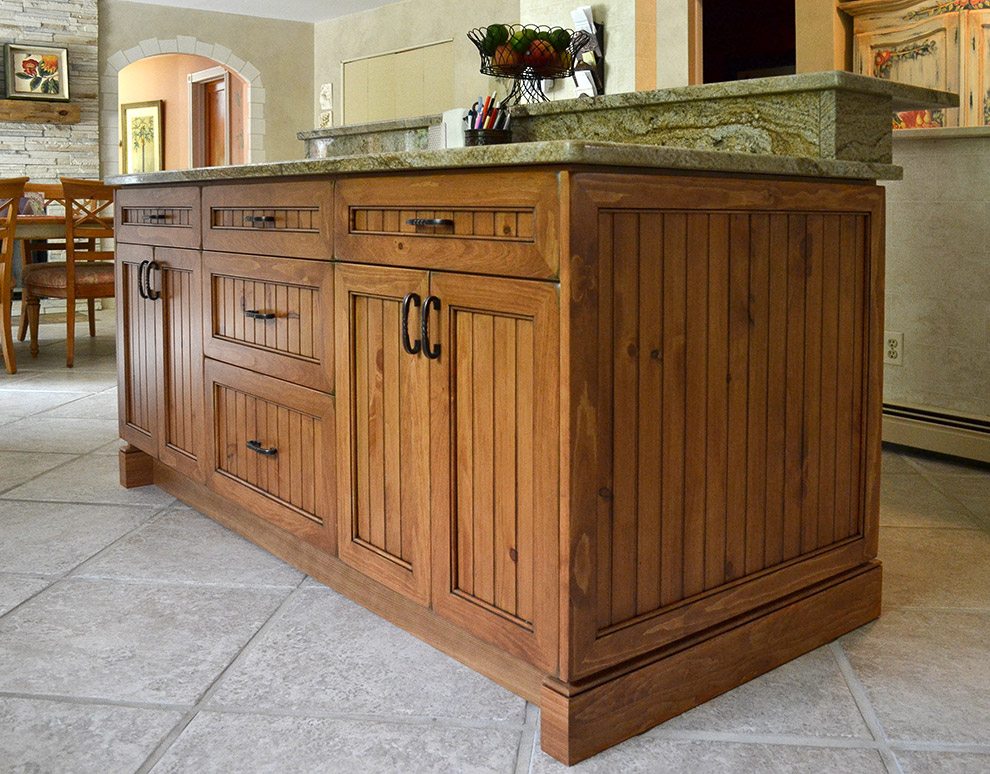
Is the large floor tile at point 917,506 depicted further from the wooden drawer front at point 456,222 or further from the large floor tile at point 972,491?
the wooden drawer front at point 456,222

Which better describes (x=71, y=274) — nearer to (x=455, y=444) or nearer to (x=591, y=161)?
(x=455, y=444)

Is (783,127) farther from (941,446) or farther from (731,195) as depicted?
(941,446)

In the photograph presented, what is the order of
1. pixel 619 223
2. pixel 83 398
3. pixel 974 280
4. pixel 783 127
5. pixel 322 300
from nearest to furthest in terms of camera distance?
pixel 619 223, pixel 783 127, pixel 322 300, pixel 974 280, pixel 83 398

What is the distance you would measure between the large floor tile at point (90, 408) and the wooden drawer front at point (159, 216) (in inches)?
53.9

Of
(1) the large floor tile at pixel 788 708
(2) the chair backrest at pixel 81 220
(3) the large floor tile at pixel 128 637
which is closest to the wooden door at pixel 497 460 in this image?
(1) the large floor tile at pixel 788 708

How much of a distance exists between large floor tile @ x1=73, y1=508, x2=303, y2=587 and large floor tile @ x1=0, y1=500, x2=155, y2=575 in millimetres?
55

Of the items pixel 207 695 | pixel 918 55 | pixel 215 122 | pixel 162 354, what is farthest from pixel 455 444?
pixel 215 122

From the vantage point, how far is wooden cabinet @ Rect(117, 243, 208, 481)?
2.49 meters

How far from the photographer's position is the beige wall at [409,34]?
8734mm

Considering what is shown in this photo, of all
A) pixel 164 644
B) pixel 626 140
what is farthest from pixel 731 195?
pixel 164 644

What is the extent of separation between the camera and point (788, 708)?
1576 mm

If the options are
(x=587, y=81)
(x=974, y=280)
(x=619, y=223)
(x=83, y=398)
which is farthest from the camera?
(x=587, y=81)

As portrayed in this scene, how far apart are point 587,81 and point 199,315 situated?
3177mm

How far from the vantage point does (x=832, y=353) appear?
180 centimetres
